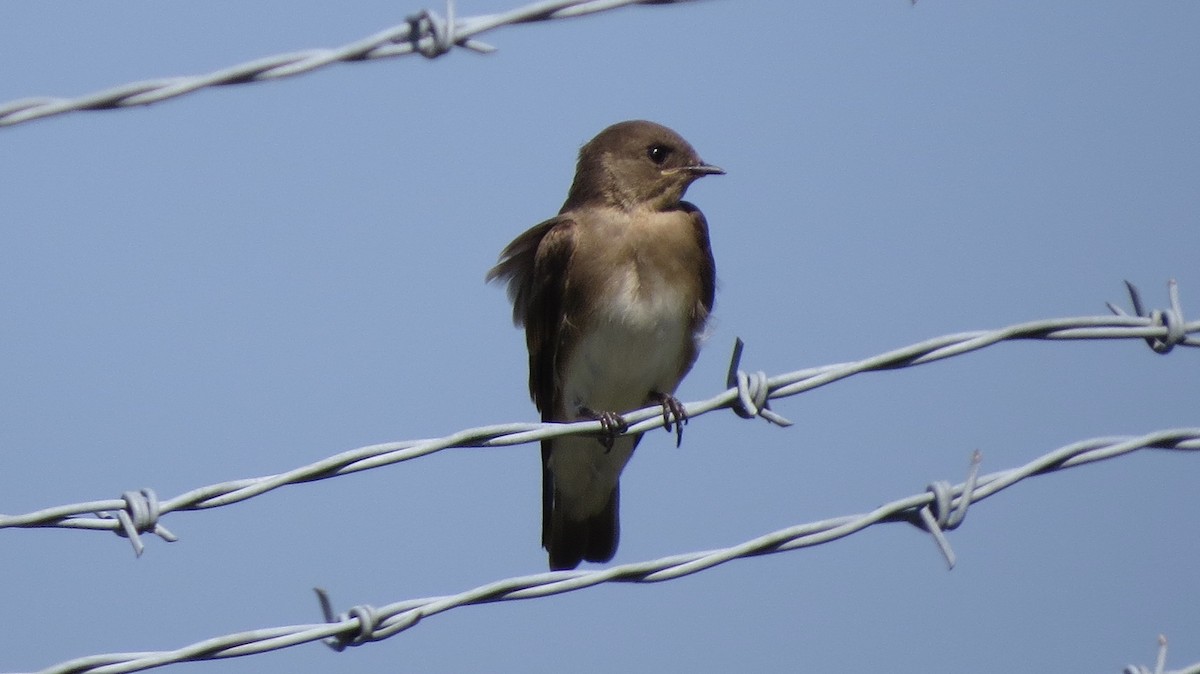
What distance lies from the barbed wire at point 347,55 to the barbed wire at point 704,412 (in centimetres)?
82

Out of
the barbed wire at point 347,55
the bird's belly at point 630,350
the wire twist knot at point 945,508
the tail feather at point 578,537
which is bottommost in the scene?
the tail feather at point 578,537

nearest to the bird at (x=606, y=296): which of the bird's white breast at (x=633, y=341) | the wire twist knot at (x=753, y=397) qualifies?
the bird's white breast at (x=633, y=341)

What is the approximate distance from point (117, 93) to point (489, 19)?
80 cm

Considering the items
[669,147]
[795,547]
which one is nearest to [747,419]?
[795,547]

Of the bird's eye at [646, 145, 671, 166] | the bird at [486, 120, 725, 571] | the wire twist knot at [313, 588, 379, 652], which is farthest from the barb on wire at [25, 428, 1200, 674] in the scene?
the bird's eye at [646, 145, 671, 166]

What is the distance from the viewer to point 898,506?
3652mm

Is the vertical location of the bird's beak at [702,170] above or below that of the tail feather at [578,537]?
above

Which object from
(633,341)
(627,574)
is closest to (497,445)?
(627,574)

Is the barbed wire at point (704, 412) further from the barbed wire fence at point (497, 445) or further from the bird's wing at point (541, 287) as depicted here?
the bird's wing at point (541, 287)

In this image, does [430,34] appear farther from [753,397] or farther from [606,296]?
[606,296]

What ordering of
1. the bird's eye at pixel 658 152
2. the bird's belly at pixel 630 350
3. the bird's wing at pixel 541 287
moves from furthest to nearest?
the bird's eye at pixel 658 152
the bird's wing at pixel 541 287
the bird's belly at pixel 630 350

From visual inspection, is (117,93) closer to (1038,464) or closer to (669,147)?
(1038,464)

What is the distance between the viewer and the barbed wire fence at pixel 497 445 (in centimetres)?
336

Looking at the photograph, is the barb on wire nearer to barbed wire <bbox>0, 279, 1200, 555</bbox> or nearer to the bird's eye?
barbed wire <bbox>0, 279, 1200, 555</bbox>
